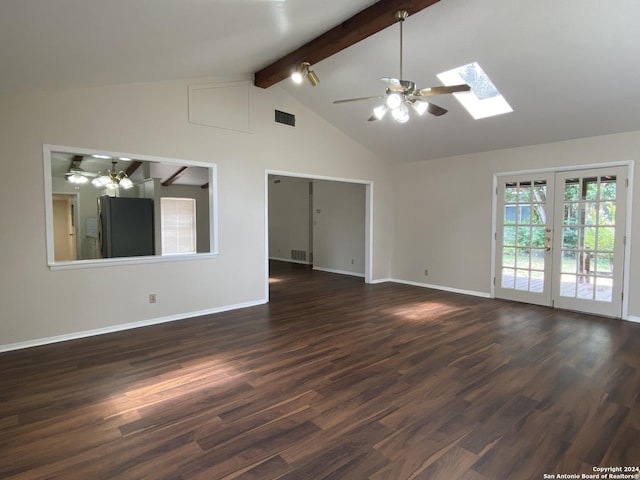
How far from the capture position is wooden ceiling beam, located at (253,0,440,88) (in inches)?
132

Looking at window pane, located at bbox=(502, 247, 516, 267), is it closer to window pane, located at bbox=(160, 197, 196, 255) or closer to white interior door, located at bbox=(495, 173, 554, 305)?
white interior door, located at bbox=(495, 173, 554, 305)

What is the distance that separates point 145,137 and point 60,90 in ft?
3.07

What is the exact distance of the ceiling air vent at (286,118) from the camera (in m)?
5.72

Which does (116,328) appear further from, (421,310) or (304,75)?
(421,310)

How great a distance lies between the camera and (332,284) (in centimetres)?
745

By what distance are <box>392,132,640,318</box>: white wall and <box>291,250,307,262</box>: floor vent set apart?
11.6 feet

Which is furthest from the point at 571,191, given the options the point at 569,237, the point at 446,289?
the point at 446,289

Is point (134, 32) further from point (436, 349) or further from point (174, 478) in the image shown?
point (436, 349)

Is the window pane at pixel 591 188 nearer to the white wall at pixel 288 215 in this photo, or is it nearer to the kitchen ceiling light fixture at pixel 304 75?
the kitchen ceiling light fixture at pixel 304 75

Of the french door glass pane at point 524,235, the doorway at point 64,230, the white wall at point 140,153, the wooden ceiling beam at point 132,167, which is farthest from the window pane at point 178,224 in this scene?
the french door glass pane at point 524,235

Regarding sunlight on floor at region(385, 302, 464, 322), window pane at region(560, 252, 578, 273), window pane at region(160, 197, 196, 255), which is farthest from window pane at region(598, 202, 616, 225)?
window pane at region(160, 197, 196, 255)

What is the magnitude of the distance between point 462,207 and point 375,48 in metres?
3.42

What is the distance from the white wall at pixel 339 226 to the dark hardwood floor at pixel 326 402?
13.7 ft

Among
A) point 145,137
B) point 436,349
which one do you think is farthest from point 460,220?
point 145,137
